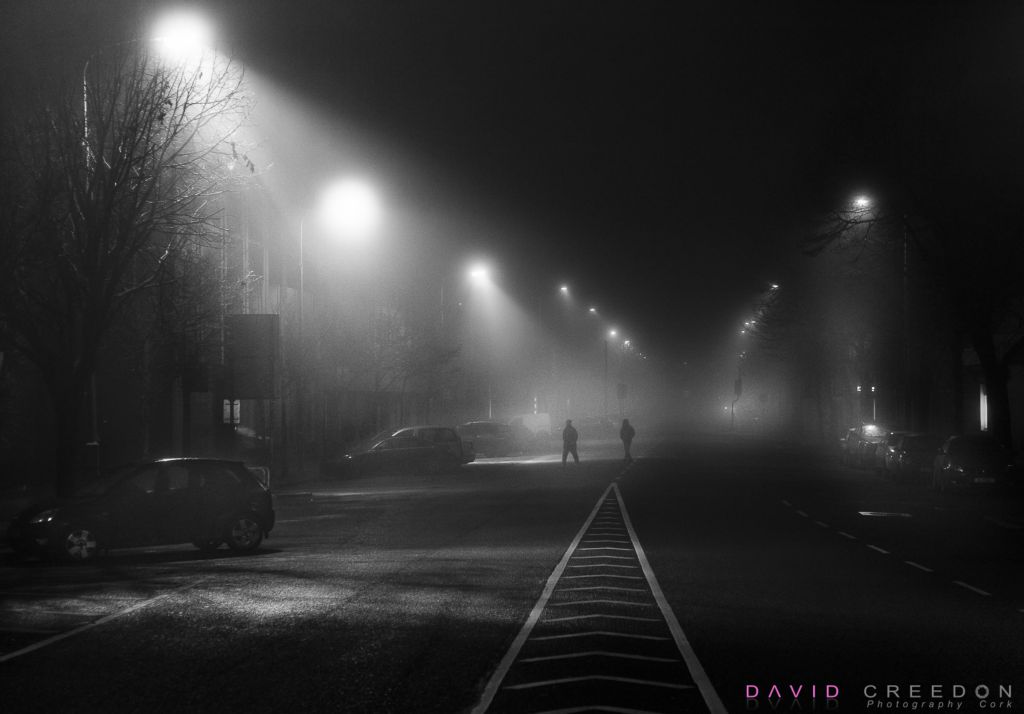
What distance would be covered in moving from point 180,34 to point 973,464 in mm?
24812

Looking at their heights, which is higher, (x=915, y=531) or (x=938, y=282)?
(x=938, y=282)

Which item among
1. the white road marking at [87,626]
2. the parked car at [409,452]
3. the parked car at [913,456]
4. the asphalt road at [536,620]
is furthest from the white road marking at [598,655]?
the parked car at [409,452]

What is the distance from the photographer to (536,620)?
497 inches

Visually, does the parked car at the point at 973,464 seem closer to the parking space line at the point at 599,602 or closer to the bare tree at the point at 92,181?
the bare tree at the point at 92,181

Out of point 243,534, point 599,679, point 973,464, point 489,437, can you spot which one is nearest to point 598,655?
point 599,679

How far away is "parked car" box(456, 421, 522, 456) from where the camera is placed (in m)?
68.7

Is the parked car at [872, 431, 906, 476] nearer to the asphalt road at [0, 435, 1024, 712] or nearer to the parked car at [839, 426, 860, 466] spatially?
the parked car at [839, 426, 860, 466]

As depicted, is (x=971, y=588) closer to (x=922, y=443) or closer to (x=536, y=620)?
(x=536, y=620)

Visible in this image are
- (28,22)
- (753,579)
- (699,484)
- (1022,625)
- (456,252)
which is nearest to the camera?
(1022,625)

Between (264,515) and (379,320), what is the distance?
41.2 metres

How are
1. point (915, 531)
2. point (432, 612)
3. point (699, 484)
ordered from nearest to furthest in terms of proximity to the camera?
point (432, 612) → point (915, 531) → point (699, 484)

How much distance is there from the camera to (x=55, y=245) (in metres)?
25.7

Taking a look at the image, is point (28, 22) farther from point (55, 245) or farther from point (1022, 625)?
point (1022, 625)

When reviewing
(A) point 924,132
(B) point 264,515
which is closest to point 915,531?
(B) point 264,515
